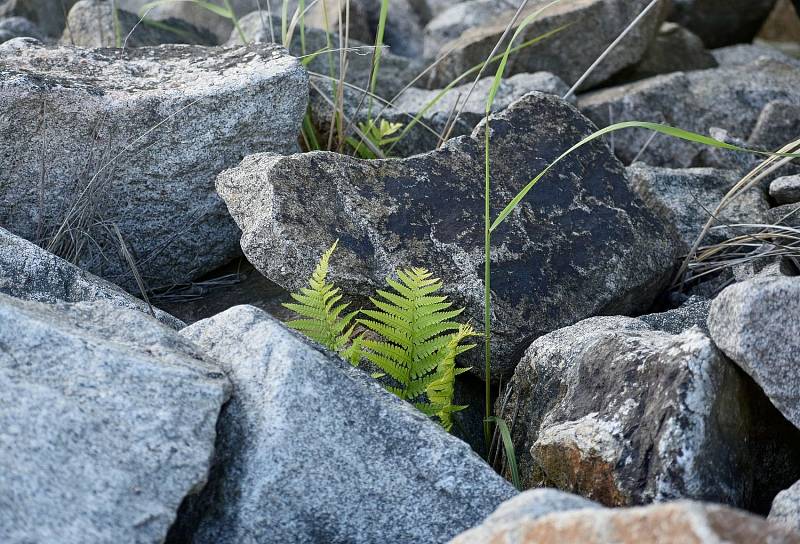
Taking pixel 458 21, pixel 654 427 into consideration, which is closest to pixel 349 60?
pixel 458 21

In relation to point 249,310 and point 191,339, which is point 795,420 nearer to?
point 249,310

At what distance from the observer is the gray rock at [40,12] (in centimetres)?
678

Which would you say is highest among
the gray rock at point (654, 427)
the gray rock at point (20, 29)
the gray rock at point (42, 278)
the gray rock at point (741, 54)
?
the gray rock at point (20, 29)

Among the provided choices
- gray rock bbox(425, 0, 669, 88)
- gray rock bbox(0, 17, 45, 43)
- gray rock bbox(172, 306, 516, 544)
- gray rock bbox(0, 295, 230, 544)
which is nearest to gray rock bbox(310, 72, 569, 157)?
gray rock bbox(425, 0, 669, 88)

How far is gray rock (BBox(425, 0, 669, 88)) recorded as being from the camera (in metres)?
5.50

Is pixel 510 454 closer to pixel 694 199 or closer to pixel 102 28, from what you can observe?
pixel 694 199

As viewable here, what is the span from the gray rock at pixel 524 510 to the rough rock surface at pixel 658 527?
0.15 feet

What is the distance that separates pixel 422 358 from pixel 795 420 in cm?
99

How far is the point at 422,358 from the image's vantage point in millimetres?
2658

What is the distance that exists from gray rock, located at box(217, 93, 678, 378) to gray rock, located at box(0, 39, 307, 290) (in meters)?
0.33

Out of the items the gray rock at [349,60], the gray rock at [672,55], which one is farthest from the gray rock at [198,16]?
the gray rock at [672,55]

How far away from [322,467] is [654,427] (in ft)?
2.40

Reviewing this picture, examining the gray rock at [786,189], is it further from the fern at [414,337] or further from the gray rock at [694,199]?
the fern at [414,337]

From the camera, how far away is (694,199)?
3707mm
